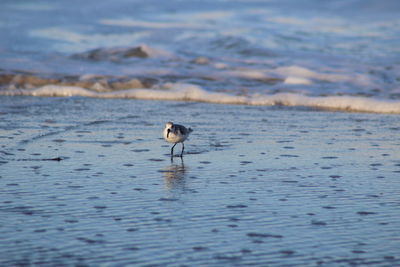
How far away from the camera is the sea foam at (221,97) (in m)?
12.1

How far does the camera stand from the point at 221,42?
23172mm

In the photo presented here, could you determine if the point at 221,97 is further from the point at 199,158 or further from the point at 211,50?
the point at 211,50

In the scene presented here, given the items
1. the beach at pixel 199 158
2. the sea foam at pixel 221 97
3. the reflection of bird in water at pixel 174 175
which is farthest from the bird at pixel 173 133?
the sea foam at pixel 221 97

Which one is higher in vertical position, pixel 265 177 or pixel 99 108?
pixel 99 108

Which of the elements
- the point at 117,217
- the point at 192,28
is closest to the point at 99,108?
the point at 117,217

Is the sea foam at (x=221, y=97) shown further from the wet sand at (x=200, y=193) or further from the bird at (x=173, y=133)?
the bird at (x=173, y=133)

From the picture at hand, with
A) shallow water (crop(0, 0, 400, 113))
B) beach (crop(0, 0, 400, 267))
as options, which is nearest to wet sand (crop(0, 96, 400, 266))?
beach (crop(0, 0, 400, 267))

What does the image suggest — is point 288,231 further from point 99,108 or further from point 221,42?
point 221,42

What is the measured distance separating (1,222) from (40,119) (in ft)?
17.4

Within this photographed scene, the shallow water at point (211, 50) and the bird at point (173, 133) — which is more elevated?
the shallow water at point (211, 50)

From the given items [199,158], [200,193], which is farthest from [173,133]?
[200,193]

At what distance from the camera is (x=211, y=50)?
21938mm

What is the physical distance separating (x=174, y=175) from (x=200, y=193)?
85cm

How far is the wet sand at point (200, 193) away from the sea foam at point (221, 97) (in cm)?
194
